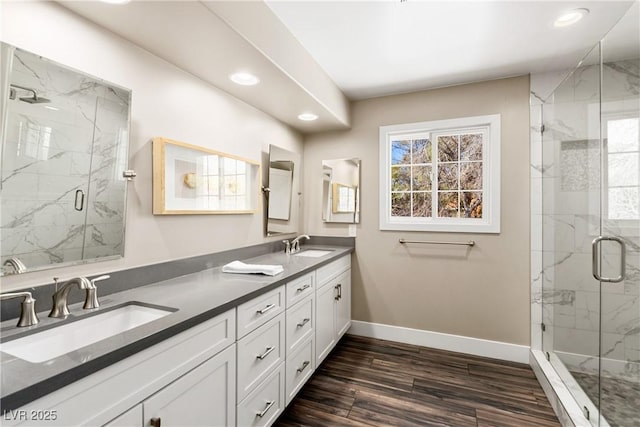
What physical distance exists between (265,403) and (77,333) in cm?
96

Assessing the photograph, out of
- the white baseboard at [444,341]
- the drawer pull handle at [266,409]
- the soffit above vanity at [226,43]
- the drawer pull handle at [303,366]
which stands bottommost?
the white baseboard at [444,341]

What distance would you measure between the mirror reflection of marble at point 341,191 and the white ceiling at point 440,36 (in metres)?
0.83

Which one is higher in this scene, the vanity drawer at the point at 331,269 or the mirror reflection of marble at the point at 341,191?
the mirror reflection of marble at the point at 341,191

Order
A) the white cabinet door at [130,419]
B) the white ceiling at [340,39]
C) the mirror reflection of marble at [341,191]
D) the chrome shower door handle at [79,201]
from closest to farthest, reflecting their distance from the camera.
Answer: the white cabinet door at [130,419]
the chrome shower door handle at [79,201]
the white ceiling at [340,39]
the mirror reflection of marble at [341,191]

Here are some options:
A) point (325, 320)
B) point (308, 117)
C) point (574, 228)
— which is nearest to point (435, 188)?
point (574, 228)

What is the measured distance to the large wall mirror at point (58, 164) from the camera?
108 cm

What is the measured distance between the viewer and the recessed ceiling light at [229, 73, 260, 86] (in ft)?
6.21

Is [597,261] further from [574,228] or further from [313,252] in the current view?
[313,252]

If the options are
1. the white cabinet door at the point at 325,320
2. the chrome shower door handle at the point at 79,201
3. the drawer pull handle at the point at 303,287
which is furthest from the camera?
the white cabinet door at the point at 325,320

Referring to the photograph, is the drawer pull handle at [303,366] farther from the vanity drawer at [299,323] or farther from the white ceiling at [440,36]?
the white ceiling at [440,36]

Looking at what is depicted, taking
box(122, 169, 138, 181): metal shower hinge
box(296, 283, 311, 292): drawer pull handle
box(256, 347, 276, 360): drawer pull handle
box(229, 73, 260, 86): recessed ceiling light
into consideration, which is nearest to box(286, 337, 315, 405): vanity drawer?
box(256, 347, 276, 360): drawer pull handle

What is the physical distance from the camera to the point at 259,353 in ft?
5.10

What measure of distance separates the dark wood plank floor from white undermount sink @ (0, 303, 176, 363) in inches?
43.9

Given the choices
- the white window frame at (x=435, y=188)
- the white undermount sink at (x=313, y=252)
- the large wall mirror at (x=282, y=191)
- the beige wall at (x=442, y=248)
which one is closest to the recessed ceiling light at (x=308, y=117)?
the large wall mirror at (x=282, y=191)
